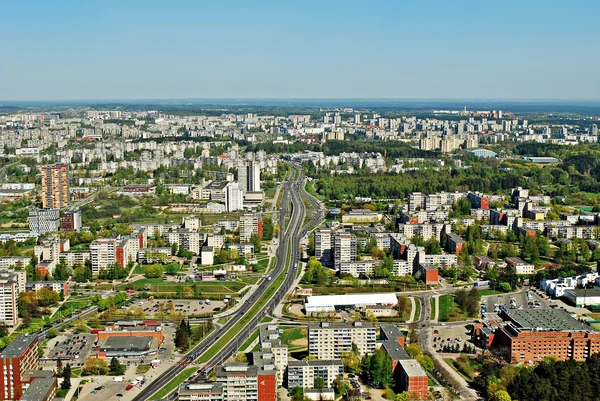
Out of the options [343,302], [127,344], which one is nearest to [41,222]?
[127,344]

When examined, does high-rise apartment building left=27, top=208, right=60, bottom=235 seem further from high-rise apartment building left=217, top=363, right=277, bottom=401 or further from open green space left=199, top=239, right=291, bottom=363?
high-rise apartment building left=217, top=363, right=277, bottom=401

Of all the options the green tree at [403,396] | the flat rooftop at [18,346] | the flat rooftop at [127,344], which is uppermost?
the flat rooftop at [18,346]

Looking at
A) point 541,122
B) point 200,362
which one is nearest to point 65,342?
point 200,362

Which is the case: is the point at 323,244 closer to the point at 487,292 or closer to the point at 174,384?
the point at 487,292

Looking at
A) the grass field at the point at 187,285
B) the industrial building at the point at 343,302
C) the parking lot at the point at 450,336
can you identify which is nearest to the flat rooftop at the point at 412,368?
the parking lot at the point at 450,336

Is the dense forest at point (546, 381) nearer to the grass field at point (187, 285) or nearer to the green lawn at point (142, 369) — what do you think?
the green lawn at point (142, 369)

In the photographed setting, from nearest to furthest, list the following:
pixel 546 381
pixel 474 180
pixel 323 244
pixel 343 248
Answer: pixel 546 381, pixel 343 248, pixel 323 244, pixel 474 180
